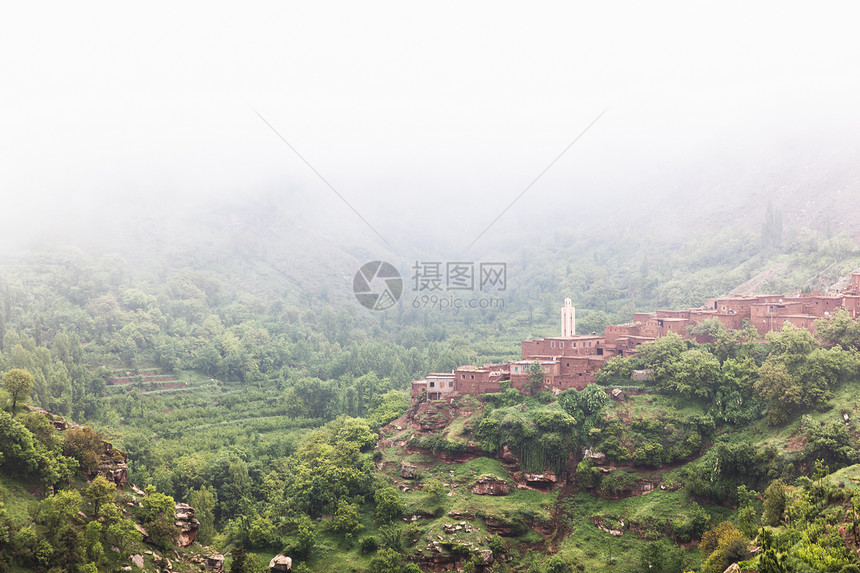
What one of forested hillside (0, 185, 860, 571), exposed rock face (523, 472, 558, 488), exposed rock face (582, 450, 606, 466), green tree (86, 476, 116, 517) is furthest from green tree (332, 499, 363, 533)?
exposed rock face (582, 450, 606, 466)

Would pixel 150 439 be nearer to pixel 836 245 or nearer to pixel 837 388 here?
pixel 837 388

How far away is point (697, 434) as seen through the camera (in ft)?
134

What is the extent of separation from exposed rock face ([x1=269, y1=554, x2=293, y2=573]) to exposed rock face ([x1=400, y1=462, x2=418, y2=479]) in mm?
9215

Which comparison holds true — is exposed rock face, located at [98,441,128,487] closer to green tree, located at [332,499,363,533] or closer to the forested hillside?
the forested hillside

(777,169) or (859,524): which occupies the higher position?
(777,169)

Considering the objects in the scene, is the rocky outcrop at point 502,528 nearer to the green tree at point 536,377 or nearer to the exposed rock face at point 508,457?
the exposed rock face at point 508,457

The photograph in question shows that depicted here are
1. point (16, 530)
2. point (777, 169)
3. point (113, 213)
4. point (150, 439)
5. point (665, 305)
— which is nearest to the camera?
point (16, 530)

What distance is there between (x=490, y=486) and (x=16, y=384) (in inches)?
1039

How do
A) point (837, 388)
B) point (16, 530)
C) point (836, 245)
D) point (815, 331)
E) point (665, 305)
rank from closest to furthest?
point (16, 530) → point (837, 388) → point (815, 331) → point (836, 245) → point (665, 305)

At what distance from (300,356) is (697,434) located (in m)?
56.7

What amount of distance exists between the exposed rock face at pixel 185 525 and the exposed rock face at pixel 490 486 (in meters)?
16.0

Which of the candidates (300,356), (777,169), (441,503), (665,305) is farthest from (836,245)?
(300,356)

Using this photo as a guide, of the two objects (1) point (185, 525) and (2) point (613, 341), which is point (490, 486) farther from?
(1) point (185, 525)

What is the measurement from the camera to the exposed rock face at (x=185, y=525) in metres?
34.6
